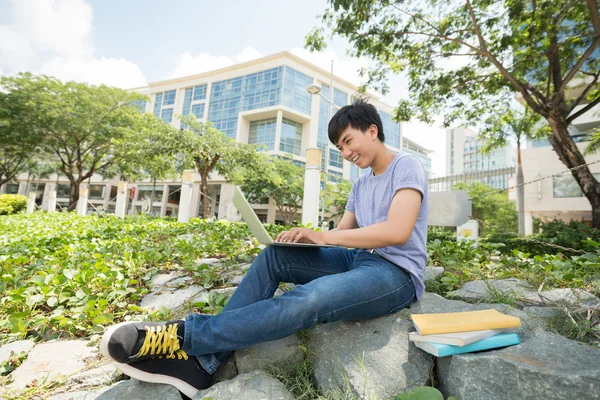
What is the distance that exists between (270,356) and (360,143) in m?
1.20

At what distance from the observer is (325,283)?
4.53 feet

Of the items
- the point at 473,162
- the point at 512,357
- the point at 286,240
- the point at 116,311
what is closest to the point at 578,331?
the point at 512,357

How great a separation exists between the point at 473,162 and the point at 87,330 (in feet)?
311

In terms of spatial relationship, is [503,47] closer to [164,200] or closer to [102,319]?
[102,319]

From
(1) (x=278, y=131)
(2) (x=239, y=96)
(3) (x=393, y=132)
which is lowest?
(1) (x=278, y=131)

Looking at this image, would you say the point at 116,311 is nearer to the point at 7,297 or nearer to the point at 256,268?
the point at 7,297

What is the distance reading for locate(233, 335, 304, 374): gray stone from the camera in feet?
4.97

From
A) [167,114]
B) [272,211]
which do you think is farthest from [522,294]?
[167,114]

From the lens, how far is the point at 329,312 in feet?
4.49

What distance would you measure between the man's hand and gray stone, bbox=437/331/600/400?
74cm

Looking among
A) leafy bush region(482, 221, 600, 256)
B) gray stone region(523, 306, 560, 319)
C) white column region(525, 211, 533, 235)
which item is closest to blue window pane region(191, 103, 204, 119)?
white column region(525, 211, 533, 235)

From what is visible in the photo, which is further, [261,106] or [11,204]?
[261,106]

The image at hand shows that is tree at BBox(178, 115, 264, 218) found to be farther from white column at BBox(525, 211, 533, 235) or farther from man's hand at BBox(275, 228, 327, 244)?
white column at BBox(525, 211, 533, 235)

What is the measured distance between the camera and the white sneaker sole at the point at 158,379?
1312 millimetres
